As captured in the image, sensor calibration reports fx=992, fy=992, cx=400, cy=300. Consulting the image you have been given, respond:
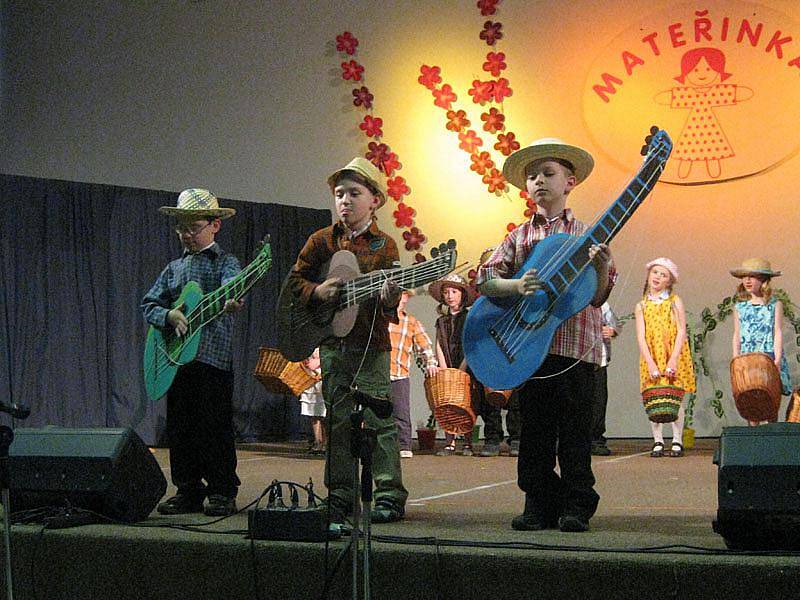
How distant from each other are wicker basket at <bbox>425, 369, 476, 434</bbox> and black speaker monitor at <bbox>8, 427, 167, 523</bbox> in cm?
396

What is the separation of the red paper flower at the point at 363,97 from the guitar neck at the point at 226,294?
21.1 ft

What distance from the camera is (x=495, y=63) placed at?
1027cm

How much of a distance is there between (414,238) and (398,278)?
6.66 metres

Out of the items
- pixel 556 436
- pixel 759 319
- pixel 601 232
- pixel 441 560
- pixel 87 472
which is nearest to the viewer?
pixel 441 560

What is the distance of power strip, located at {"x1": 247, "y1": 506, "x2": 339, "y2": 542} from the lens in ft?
11.6

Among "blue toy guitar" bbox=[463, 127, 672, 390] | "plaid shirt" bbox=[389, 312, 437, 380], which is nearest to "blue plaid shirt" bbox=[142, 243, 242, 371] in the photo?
"blue toy guitar" bbox=[463, 127, 672, 390]

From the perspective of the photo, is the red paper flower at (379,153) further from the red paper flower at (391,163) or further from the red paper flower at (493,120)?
the red paper flower at (493,120)

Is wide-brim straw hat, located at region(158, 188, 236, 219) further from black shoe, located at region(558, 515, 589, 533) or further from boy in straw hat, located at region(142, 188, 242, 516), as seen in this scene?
black shoe, located at region(558, 515, 589, 533)

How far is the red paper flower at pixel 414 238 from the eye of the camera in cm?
1056

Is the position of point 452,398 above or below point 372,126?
below

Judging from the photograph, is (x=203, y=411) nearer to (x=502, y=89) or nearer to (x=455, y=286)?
(x=455, y=286)

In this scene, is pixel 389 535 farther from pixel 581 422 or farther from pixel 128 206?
pixel 128 206

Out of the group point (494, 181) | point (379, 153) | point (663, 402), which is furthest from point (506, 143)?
point (663, 402)

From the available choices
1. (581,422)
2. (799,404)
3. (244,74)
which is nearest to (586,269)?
(581,422)
